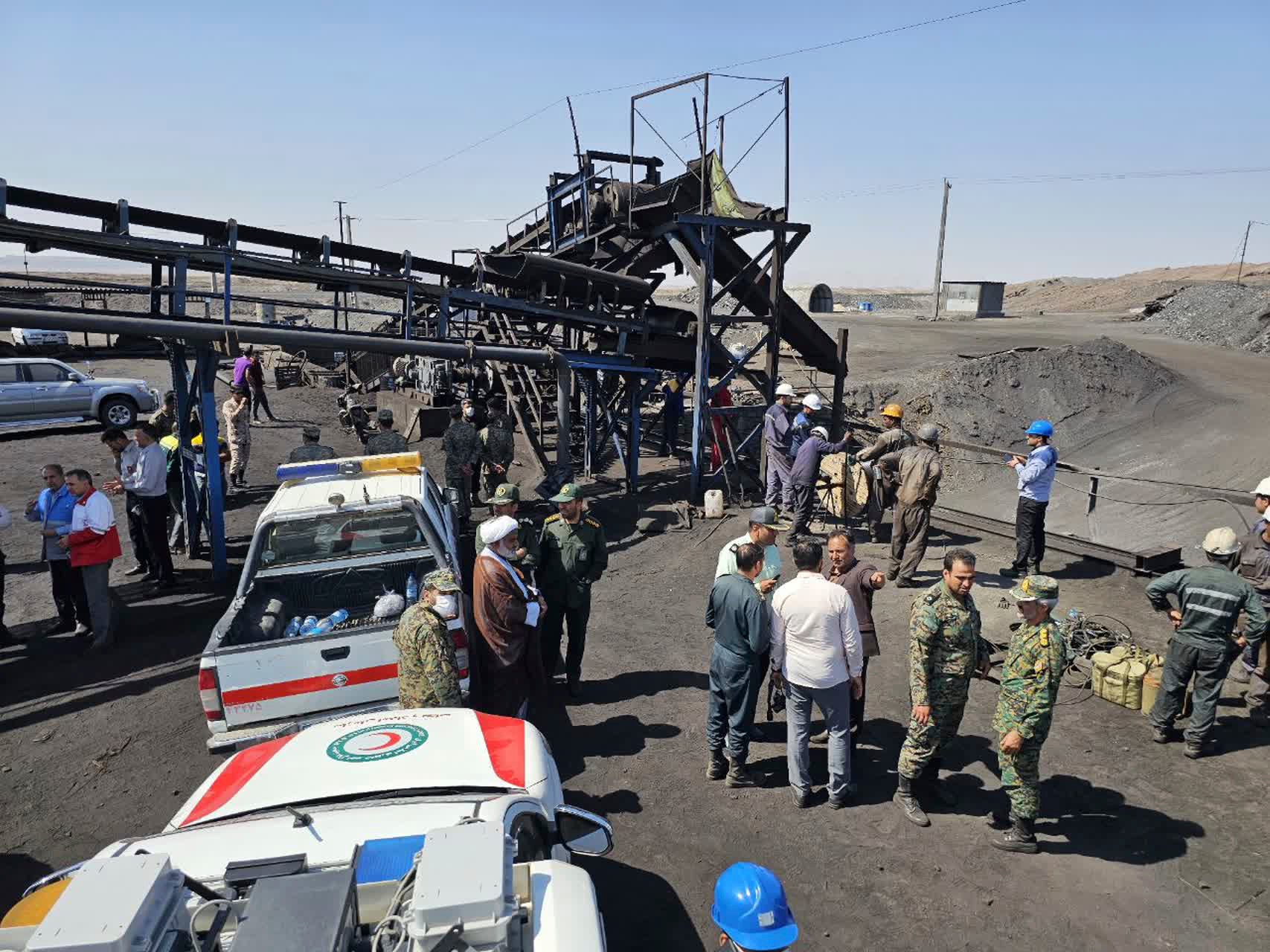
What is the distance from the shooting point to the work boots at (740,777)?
17.6 feet

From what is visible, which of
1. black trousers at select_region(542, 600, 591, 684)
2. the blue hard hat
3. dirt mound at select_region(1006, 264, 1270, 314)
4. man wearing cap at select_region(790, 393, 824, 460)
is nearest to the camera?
the blue hard hat

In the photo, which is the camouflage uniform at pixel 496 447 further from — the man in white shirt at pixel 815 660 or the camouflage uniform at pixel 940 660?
the camouflage uniform at pixel 940 660

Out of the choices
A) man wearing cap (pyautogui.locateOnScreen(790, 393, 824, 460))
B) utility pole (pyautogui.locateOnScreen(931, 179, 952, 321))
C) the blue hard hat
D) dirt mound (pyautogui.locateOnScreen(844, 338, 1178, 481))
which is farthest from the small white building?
the blue hard hat

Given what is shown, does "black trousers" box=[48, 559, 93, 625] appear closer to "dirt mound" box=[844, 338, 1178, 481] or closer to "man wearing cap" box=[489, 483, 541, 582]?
"man wearing cap" box=[489, 483, 541, 582]

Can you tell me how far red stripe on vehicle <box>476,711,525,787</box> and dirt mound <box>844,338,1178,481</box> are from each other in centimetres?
1444

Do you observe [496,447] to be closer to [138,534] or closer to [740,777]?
[138,534]

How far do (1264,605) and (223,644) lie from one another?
305 inches

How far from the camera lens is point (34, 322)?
749cm

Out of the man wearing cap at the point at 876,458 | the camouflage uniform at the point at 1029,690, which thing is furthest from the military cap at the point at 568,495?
the man wearing cap at the point at 876,458

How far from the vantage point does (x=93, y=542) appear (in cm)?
749

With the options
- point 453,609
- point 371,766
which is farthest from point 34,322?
point 371,766

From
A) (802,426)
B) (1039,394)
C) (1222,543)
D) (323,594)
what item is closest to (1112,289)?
(1039,394)

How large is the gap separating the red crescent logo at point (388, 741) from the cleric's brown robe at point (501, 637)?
174 cm

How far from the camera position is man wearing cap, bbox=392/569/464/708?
4.66m
